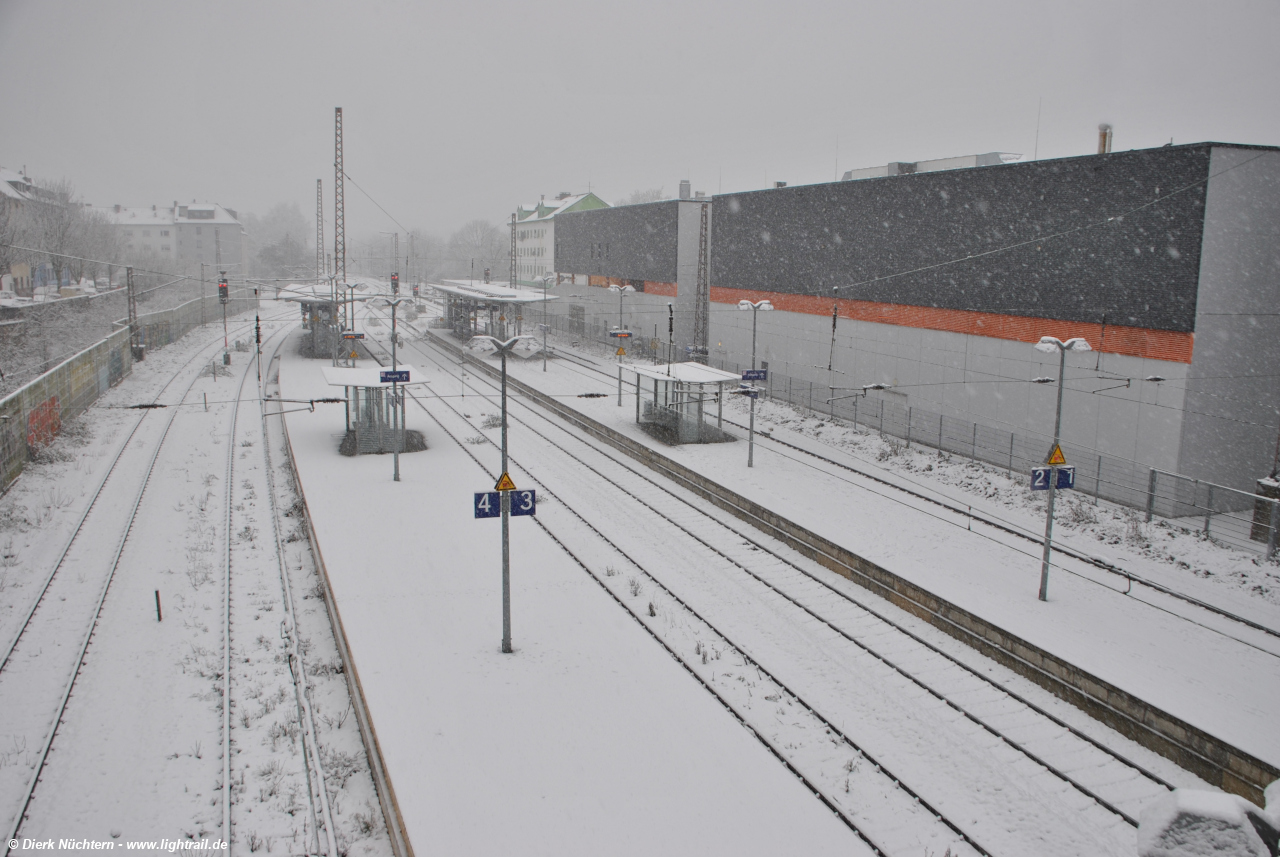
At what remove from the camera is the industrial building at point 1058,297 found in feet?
60.1

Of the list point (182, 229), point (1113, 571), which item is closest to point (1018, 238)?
point (1113, 571)

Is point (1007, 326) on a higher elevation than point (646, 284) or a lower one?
lower

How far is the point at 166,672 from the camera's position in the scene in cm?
1126

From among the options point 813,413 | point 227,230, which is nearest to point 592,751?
point 813,413

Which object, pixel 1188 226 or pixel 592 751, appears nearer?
pixel 592 751

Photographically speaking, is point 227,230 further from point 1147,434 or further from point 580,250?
point 1147,434

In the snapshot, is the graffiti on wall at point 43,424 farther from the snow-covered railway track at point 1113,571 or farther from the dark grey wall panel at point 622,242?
the dark grey wall panel at point 622,242

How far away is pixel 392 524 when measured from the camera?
17.2m

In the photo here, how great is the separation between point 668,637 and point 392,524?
7538mm

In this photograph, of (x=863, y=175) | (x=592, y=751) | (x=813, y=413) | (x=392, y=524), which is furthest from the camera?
(x=863, y=175)

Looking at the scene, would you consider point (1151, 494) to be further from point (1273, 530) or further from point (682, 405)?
point (682, 405)

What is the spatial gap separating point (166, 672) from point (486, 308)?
4110 centimetres

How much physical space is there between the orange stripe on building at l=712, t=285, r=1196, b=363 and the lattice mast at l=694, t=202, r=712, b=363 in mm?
7569

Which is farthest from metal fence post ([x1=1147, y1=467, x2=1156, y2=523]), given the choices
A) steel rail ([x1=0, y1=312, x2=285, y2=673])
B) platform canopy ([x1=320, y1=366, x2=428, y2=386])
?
steel rail ([x1=0, y1=312, x2=285, y2=673])
